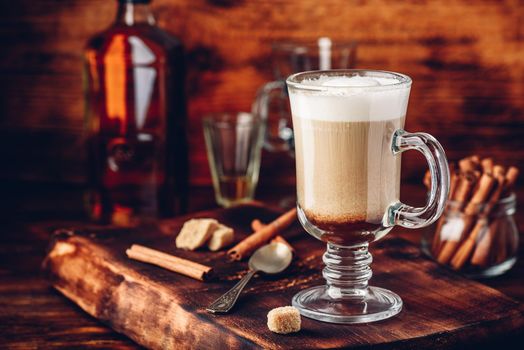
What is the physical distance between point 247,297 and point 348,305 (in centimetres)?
15

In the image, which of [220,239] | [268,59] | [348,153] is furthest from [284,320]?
[268,59]

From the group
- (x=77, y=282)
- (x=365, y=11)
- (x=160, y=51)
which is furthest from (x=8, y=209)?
(x=365, y=11)

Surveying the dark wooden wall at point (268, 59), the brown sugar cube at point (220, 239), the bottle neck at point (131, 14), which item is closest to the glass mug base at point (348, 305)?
the brown sugar cube at point (220, 239)

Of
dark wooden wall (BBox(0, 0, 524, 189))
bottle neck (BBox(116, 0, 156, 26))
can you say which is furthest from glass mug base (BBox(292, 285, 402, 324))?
dark wooden wall (BBox(0, 0, 524, 189))

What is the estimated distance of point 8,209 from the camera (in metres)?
1.96

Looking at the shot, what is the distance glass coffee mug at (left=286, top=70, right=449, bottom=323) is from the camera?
3.79 feet

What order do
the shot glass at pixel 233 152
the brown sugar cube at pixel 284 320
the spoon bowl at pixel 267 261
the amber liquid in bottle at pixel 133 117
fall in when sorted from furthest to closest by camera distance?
the shot glass at pixel 233 152 → the amber liquid in bottle at pixel 133 117 → the spoon bowl at pixel 267 261 → the brown sugar cube at pixel 284 320

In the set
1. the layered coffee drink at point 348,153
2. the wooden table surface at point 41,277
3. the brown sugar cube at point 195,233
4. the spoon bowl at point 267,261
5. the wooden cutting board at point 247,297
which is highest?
the layered coffee drink at point 348,153

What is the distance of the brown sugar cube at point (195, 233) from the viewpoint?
4.80 feet

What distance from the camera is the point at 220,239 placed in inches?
57.8

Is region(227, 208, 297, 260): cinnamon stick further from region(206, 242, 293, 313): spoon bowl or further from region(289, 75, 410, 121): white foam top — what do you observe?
region(289, 75, 410, 121): white foam top

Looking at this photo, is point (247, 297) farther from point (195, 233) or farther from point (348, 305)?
point (195, 233)

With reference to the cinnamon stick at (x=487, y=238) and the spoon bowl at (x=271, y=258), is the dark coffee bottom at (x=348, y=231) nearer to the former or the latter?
the spoon bowl at (x=271, y=258)

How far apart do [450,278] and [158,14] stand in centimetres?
112
